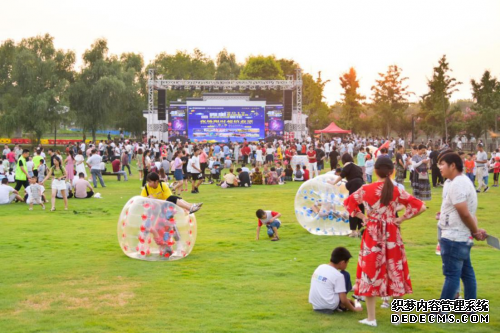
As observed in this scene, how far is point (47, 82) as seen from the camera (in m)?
51.2

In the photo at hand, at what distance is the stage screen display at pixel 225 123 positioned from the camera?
5159 centimetres

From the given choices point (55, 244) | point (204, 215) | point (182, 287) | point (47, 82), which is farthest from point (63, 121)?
point (182, 287)

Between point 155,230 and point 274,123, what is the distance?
43384 mm

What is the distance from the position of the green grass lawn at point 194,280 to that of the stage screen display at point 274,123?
37.5m

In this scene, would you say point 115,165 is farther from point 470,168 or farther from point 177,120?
point 177,120

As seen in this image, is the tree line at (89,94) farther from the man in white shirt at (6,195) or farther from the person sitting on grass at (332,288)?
the person sitting on grass at (332,288)

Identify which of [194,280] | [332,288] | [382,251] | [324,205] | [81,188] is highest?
[382,251]

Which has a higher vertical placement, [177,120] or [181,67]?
[181,67]

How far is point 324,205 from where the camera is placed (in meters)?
12.6

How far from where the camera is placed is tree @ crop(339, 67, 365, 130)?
79.0 m

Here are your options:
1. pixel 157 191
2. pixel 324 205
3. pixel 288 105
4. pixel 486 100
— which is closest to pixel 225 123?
pixel 288 105

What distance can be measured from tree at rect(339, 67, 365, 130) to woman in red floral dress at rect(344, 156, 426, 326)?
7211 cm

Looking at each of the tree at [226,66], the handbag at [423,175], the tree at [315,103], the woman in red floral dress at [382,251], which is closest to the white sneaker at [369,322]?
the woman in red floral dress at [382,251]

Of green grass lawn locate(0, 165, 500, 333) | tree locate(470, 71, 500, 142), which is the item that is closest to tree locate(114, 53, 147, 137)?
tree locate(470, 71, 500, 142)
